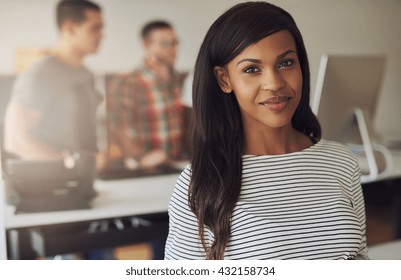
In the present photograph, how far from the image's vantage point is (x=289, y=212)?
1000 mm

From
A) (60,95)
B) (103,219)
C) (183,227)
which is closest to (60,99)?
(60,95)

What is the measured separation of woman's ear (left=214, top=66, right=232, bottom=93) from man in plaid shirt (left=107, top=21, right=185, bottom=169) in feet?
0.75

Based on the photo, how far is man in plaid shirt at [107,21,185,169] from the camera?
1.19 metres

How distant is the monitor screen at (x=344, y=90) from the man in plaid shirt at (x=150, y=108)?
409 millimetres

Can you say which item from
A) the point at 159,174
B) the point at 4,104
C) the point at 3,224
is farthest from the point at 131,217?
the point at 4,104

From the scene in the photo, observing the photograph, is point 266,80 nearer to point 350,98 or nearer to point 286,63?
point 286,63

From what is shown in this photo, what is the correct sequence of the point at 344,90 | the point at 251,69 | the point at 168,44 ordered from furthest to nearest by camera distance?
the point at 344,90
the point at 168,44
the point at 251,69

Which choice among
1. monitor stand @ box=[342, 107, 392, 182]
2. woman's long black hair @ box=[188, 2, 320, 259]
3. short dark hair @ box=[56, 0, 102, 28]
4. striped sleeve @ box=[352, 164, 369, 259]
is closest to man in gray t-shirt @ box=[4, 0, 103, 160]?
short dark hair @ box=[56, 0, 102, 28]

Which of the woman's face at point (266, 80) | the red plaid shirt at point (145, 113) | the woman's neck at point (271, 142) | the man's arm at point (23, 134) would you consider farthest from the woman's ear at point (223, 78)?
the man's arm at point (23, 134)

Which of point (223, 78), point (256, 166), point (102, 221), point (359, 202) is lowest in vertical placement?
point (102, 221)

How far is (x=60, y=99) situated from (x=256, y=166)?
21.4 inches

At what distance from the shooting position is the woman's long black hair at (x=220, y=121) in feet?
3.13

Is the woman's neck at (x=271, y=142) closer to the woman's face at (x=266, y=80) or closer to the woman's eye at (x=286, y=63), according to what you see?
the woman's face at (x=266, y=80)
